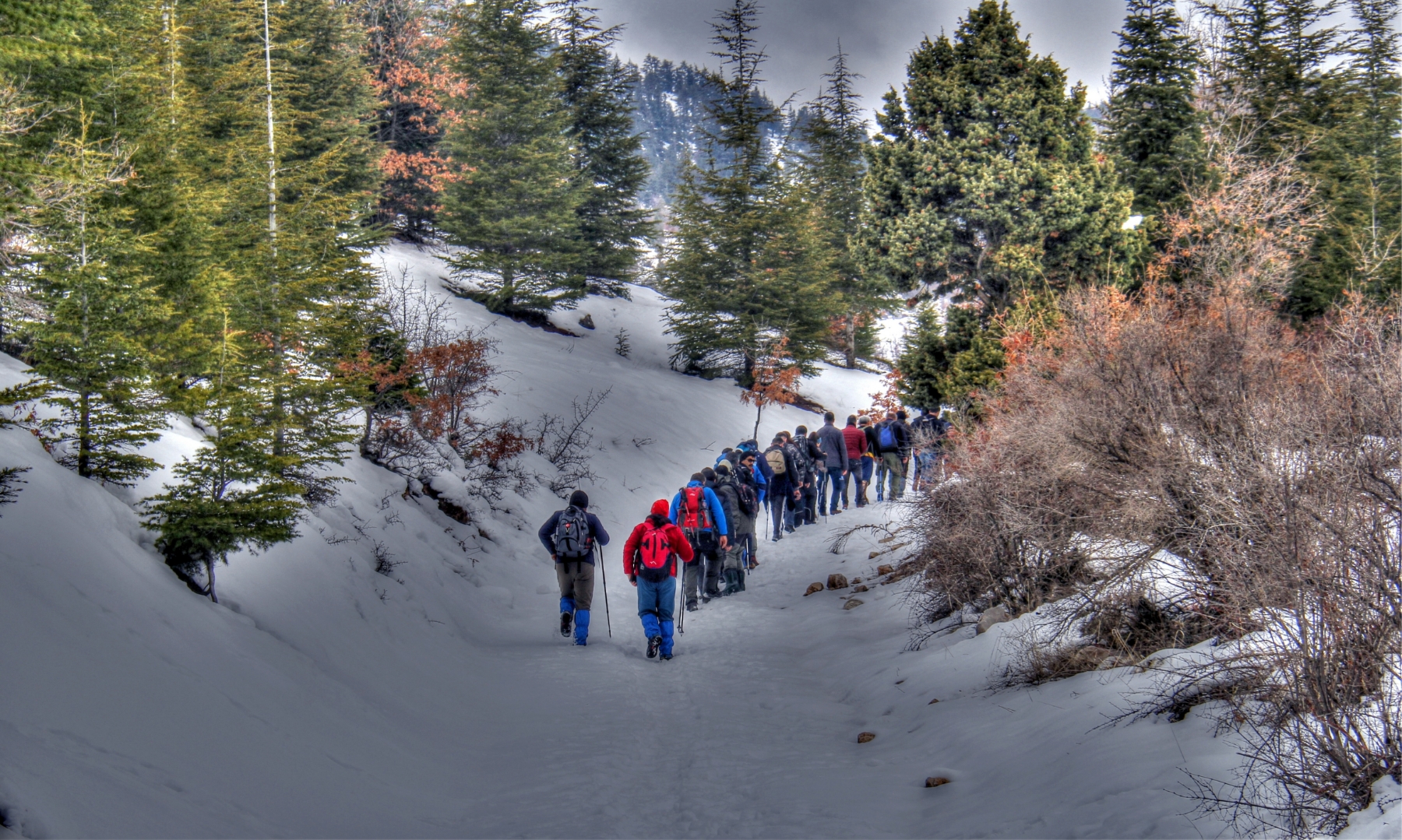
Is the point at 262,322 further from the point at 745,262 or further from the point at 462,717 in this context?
the point at 745,262

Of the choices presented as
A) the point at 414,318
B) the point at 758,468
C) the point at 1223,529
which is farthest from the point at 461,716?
the point at 414,318

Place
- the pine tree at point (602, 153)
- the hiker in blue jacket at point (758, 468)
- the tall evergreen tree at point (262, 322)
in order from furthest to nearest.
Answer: the pine tree at point (602, 153)
the hiker in blue jacket at point (758, 468)
the tall evergreen tree at point (262, 322)

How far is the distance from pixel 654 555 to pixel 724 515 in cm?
230

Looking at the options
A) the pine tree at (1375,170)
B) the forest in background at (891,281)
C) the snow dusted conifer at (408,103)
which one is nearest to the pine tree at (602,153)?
the forest in background at (891,281)

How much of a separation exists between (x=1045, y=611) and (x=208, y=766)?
20.5 ft

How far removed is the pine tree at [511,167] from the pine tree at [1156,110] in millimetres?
17359

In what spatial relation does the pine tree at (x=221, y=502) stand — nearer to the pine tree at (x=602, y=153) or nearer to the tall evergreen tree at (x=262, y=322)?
the tall evergreen tree at (x=262, y=322)

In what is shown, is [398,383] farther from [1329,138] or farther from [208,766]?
[1329,138]

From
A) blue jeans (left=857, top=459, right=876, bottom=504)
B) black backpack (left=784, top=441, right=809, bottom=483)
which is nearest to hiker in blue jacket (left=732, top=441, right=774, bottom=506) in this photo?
black backpack (left=784, top=441, right=809, bottom=483)

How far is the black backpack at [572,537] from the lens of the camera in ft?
28.2

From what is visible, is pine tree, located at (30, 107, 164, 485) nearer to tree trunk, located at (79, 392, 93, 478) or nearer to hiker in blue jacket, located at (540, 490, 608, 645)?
tree trunk, located at (79, 392, 93, 478)

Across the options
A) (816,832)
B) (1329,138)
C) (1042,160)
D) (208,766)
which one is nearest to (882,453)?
(1042,160)

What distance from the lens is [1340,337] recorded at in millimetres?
7375

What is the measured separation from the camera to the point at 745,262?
26.5 metres
